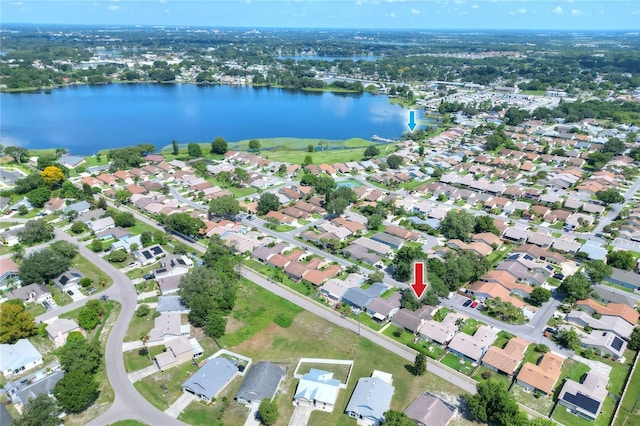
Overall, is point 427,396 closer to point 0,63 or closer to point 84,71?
point 84,71

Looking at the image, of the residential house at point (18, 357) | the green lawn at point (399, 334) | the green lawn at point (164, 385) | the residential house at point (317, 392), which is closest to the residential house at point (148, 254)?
the residential house at point (18, 357)

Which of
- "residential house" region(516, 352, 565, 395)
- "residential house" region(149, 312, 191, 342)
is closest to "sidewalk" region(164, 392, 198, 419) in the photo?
"residential house" region(149, 312, 191, 342)

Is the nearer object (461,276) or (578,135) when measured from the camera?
(461,276)

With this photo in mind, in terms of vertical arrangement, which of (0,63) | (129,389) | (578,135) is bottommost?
(129,389)

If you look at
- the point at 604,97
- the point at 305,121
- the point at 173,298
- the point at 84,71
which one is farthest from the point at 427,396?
the point at 84,71

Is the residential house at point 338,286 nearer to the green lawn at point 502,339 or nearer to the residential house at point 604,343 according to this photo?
the green lawn at point 502,339

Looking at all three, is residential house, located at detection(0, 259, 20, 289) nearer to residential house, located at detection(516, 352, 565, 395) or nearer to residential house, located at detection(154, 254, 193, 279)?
residential house, located at detection(154, 254, 193, 279)

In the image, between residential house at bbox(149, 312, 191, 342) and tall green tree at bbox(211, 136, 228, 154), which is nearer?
residential house at bbox(149, 312, 191, 342)
